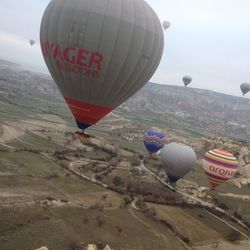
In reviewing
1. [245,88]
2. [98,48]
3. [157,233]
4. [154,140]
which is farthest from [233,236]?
[245,88]

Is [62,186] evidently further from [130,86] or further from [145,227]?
[130,86]

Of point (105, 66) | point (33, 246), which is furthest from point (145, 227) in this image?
point (105, 66)

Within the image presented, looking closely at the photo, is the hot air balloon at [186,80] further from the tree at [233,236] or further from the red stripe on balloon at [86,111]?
the red stripe on balloon at [86,111]

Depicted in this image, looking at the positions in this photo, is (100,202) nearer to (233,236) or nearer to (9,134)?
(233,236)

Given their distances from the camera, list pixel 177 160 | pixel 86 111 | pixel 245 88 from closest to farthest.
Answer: pixel 86 111
pixel 177 160
pixel 245 88

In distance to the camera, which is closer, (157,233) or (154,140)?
(157,233)

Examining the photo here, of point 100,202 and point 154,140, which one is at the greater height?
point 154,140

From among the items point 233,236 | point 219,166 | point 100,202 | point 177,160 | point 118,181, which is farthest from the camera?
point 118,181

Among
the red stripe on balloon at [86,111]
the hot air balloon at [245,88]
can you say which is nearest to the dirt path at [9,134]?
the red stripe on balloon at [86,111]
